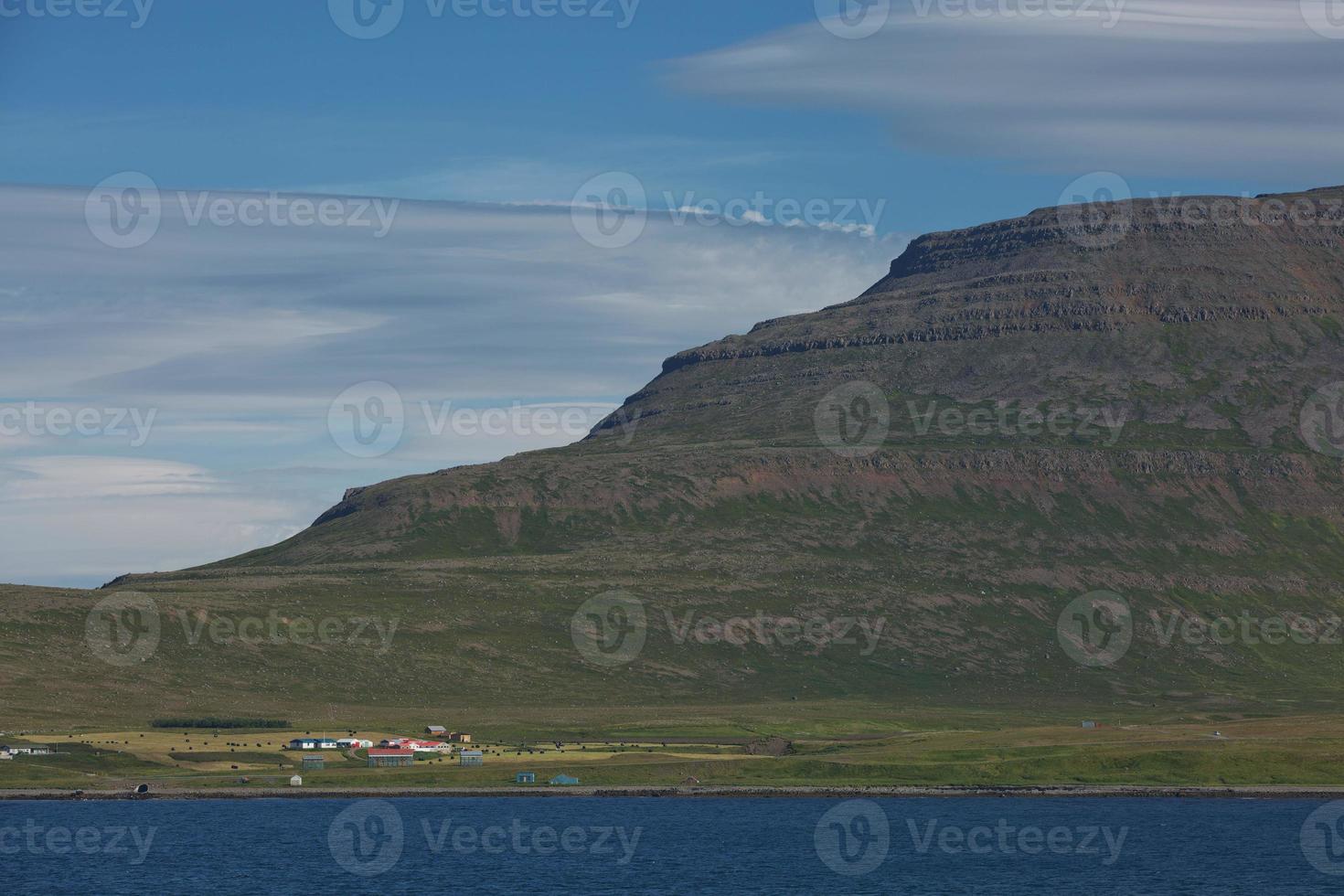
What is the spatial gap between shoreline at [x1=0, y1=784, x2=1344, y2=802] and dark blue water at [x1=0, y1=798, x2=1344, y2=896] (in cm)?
271

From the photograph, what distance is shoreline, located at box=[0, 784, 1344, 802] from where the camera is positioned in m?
185

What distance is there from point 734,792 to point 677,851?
24226 millimetres

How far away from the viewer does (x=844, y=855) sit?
16775 centimetres

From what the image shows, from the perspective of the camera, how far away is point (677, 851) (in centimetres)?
16625

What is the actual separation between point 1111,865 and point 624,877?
4404 cm

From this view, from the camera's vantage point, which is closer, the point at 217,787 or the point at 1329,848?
the point at 1329,848

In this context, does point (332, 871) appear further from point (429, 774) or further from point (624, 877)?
point (429, 774)

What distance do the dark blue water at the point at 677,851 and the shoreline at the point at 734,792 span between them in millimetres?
2711

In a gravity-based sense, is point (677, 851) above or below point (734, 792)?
below

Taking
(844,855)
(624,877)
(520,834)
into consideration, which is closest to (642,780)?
(520,834)

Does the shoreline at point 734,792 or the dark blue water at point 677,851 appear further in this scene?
the shoreline at point 734,792

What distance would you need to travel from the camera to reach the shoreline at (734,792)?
18475 cm

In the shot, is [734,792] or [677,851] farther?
[734,792]

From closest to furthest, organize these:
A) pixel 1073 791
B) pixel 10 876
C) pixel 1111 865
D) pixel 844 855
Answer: pixel 10 876, pixel 1111 865, pixel 844 855, pixel 1073 791
